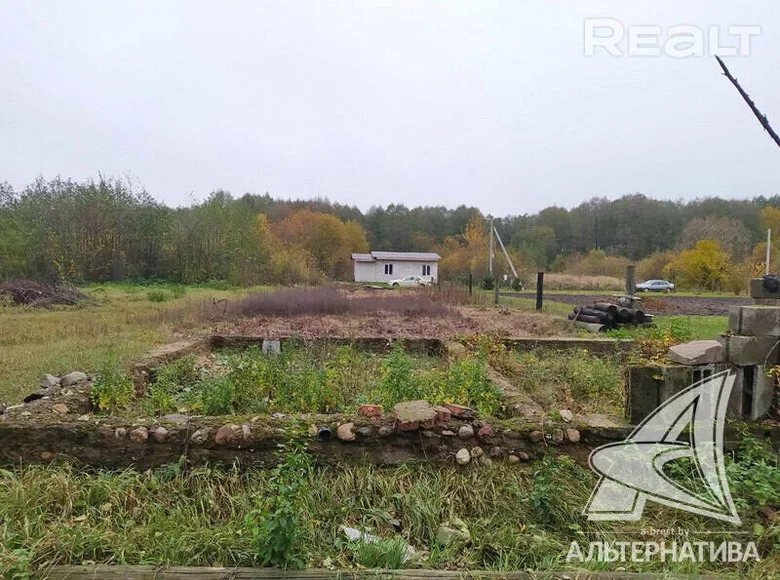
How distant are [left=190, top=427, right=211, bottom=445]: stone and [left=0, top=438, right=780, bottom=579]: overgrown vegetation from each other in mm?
171

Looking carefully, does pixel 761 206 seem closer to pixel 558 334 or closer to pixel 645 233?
pixel 645 233

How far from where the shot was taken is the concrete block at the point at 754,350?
3.19 m

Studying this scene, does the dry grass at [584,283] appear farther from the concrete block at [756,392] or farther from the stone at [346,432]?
the stone at [346,432]

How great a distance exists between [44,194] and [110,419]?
89.1 feet

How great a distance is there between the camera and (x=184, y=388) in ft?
15.6

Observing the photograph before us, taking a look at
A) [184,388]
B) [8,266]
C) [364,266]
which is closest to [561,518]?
[184,388]

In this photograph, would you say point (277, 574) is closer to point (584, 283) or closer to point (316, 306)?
point (316, 306)

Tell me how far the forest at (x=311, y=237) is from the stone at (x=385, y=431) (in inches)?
842

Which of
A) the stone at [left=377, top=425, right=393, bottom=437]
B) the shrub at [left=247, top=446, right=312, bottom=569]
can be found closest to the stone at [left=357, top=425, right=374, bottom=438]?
the stone at [left=377, top=425, right=393, bottom=437]

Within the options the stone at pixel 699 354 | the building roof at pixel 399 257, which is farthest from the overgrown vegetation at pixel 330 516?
the building roof at pixel 399 257

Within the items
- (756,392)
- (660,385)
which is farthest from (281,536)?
(756,392)

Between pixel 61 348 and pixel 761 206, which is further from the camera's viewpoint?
pixel 761 206

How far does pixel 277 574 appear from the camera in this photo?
2.01 metres

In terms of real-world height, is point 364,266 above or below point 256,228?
below
